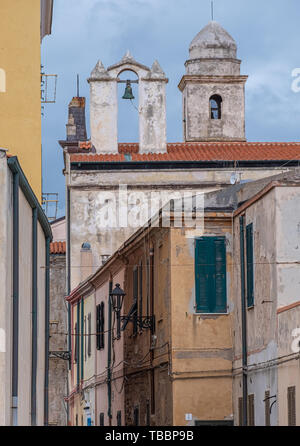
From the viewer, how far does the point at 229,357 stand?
28.6 meters

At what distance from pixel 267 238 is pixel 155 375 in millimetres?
6785

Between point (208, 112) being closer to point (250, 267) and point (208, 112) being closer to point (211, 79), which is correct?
point (211, 79)

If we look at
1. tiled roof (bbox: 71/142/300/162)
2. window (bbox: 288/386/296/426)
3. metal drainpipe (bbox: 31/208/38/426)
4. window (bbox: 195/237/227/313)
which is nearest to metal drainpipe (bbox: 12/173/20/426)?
metal drainpipe (bbox: 31/208/38/426)

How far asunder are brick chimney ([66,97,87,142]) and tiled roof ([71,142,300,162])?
6.02 metres

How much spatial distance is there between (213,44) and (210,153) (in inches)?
399

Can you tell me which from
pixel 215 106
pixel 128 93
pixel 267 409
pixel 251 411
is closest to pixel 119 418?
pixel 251 411

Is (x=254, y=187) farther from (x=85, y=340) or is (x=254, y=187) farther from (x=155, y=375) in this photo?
(x=85, y=340)

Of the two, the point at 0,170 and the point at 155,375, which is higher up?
the point at 0,170

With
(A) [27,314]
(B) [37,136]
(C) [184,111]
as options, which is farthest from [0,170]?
(C) [184,111]

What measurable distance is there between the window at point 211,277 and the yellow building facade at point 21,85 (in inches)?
177

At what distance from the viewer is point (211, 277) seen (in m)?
28.5

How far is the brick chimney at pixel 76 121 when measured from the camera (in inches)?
2164

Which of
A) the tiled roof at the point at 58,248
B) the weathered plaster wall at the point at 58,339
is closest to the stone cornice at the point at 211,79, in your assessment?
the tiled roof at the point at 58,248

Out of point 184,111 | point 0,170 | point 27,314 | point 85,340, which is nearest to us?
point 0,170
